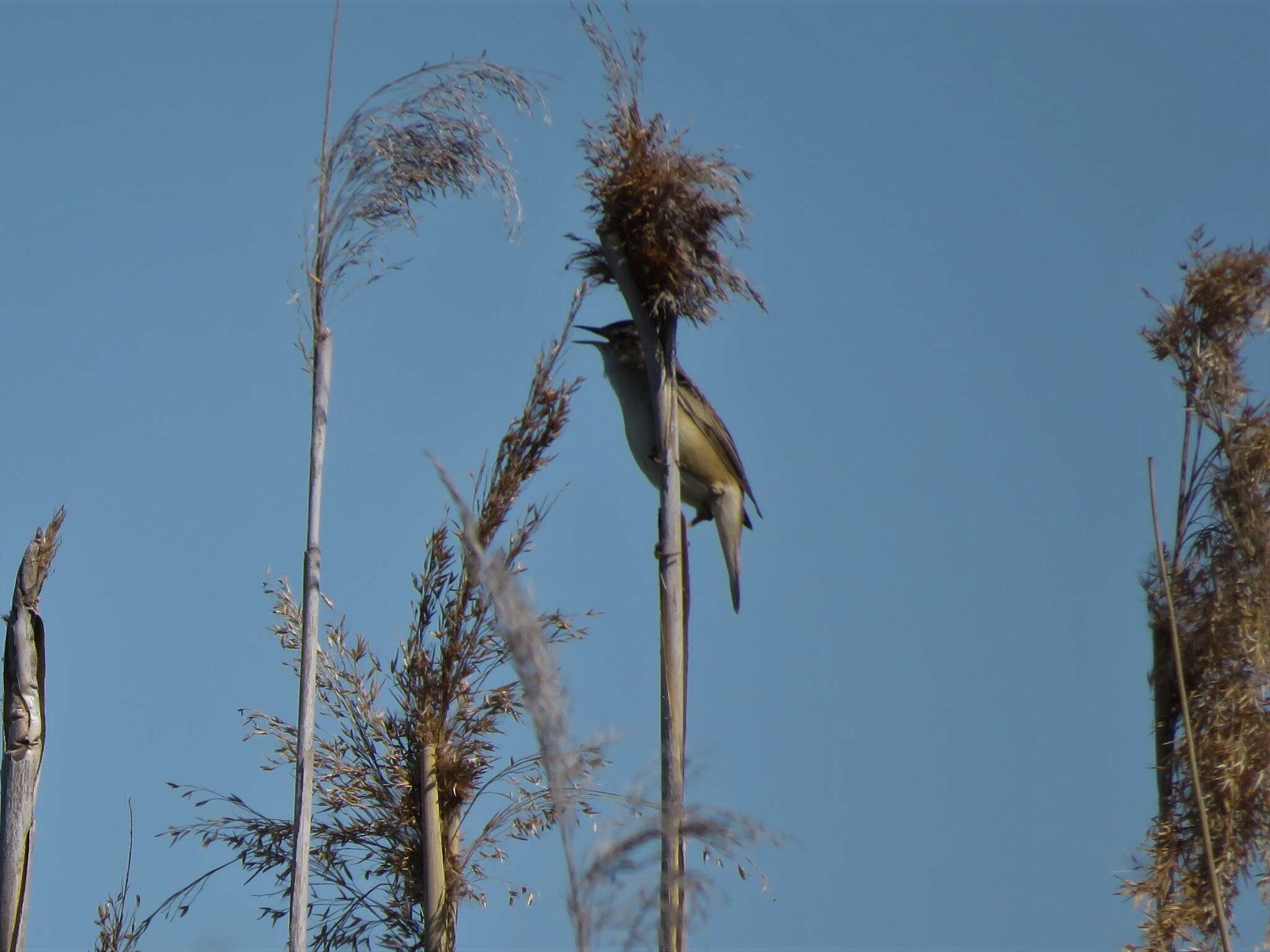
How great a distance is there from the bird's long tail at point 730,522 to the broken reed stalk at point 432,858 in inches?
73.0

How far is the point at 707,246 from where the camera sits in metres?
3.22

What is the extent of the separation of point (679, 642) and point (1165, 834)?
1.59m

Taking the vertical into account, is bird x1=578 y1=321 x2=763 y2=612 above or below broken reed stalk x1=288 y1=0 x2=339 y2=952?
above

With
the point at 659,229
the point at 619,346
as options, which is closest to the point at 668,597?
the point at 659,229

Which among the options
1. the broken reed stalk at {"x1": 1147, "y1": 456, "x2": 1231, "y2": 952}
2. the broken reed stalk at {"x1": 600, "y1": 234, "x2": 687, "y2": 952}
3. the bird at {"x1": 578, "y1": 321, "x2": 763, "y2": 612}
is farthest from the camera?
the bird at {"x1": 578, "y1": 321, "x2": 763, "y2": 612}

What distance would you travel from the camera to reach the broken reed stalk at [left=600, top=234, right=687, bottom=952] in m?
2.44

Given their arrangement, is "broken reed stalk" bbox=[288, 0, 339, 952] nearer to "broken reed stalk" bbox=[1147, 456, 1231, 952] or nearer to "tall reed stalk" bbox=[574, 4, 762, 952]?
"tall reed stalk" bbox=[574, 4, 762, 952]

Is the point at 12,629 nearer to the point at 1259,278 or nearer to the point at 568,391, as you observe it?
the point at 568,391

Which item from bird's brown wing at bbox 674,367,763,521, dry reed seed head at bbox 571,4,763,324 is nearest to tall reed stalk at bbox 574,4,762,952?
dry reed seed head at bbox 571,4,763,324

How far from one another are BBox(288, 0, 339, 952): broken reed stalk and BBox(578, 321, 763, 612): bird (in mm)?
1607

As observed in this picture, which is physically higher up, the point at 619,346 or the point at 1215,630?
the point at 619,346

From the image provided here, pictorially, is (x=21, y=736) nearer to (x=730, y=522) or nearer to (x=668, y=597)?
(x=668, y=597)

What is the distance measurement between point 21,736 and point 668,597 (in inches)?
57.6

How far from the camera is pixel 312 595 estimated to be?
3.33 meters
